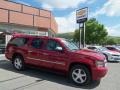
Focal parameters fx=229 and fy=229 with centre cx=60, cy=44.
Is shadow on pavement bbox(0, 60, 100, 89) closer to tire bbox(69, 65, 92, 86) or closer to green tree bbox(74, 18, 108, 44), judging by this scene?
tire bbox(69, 65, 92, 86)

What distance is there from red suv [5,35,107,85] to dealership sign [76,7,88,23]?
26.5 feet

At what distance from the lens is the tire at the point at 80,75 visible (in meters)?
8.57

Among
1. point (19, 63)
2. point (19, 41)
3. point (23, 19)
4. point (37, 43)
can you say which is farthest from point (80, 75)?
point (23, 19)

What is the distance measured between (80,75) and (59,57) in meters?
1.15

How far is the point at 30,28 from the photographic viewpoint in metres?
36.6

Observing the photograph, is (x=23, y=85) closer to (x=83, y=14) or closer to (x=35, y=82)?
(x=35, y=82)

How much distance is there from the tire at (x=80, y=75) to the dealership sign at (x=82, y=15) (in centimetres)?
982

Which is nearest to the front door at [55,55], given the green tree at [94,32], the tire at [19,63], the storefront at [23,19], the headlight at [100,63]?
the headlight at [100,63]

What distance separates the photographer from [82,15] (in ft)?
60.2

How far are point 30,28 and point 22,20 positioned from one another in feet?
10.9

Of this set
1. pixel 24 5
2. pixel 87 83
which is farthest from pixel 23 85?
pixel 24 5

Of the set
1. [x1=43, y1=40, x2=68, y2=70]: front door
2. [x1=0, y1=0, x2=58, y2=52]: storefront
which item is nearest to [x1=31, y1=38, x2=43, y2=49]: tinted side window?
[x1=43, y1=40, x2=68, y2=70]: front door

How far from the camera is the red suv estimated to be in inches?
336

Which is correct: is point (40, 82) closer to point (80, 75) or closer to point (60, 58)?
point (60, 58)
